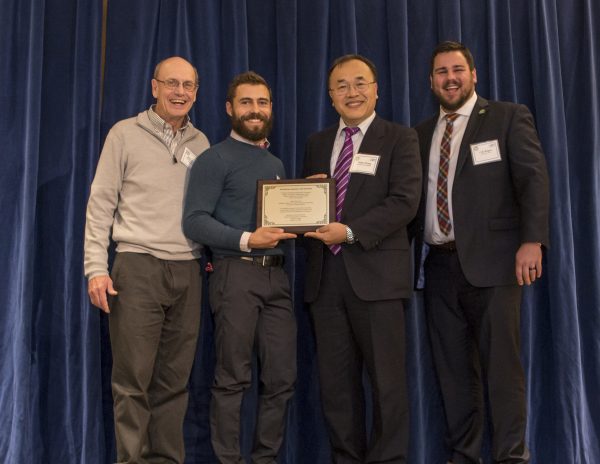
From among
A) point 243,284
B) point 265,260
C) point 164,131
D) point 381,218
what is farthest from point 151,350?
point 381,218

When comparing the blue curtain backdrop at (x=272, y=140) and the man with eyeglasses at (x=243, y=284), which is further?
the blue curtain backdrop at (x=272, y=140)

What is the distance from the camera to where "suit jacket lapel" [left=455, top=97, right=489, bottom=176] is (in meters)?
2.57

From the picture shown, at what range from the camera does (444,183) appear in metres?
2.62

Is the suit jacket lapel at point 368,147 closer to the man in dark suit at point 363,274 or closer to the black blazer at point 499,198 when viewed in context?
the man in dark suit at point 363,274

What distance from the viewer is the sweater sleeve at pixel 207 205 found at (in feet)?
7.93

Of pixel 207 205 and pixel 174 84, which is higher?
pixel 174 84

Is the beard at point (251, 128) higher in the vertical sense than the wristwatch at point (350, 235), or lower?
higher

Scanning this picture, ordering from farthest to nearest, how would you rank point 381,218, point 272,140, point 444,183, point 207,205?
1. point 272,140
2. point 444,183
3. point 207,205
4. point 381,218

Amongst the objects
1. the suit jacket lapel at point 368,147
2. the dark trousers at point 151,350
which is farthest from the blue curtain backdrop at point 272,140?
the suit jacket lapel at point 368,147

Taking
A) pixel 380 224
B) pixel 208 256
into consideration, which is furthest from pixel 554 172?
pixel 208 256

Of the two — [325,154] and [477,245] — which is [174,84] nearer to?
[325,154]

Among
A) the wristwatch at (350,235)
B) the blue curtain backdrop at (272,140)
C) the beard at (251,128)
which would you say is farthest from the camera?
the blue curtain backdrop at (272,140)

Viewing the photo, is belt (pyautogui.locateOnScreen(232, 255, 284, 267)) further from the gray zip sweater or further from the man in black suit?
the man in black suit

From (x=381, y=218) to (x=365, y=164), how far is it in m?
0.27
